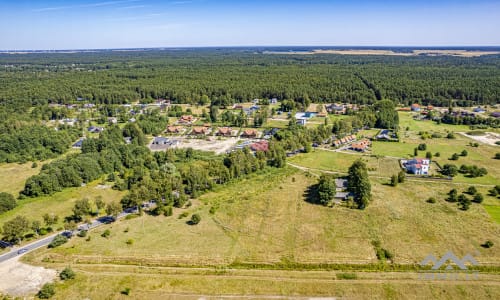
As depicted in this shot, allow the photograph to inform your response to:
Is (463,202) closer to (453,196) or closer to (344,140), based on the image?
(453,196)

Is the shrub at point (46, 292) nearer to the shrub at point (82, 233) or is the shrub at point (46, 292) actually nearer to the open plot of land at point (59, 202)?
the shrub at point (82, 233)

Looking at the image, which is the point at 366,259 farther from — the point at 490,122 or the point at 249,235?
the point at 490,122

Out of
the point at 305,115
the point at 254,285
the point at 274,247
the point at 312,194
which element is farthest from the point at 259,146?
the point at 254,285

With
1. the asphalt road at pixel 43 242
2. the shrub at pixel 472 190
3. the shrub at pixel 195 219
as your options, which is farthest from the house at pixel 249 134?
the shrub at pixel 472 190

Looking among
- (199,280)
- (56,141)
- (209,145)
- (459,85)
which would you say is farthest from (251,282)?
(459,85)

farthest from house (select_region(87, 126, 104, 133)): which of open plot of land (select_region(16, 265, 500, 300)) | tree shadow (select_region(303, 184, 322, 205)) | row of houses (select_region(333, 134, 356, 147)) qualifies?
tree shadow (select_region(303, 184, 322, 205))

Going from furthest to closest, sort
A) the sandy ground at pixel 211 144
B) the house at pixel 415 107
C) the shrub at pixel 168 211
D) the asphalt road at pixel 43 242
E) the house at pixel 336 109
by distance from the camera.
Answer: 1. the house at pixel 415 107
2. the house at pixel 336 109
3. the sandy ground at pixel 211 144
4. the shrub at pixel 168 211
5. the asphalt road at pixel 43 242
